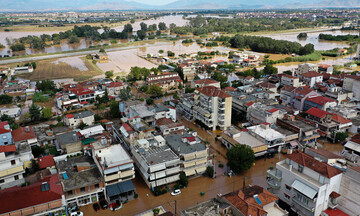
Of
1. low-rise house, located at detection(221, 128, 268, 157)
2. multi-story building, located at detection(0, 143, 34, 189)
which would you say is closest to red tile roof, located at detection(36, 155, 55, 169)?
multi-story building, located at detection(0, 143, 34, 189)

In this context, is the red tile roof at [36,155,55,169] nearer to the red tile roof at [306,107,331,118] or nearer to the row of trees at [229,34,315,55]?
the red tile roof at [306,107,331,118]

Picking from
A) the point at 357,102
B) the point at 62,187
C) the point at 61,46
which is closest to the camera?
the point at 62,187

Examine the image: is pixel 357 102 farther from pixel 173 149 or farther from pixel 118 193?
pixel 118 193

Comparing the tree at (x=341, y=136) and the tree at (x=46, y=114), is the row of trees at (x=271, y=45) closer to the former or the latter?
the tree at (x=341, y=136)

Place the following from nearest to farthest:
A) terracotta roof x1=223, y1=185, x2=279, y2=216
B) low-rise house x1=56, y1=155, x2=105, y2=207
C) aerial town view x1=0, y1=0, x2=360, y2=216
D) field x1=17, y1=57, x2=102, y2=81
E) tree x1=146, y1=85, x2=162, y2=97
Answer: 1. terracotta roof x1=223, y1=185, x2=279, y2=216
2. aerial town view x1=0, y1=0, x2=360, y2=216
3. low-rise house x1=56, y1=155, x2=105, y2=207
4. tree x1=146, y1=85, x2=162, y2=97
5. field x1=17, y1=57, x2=102, y2=81

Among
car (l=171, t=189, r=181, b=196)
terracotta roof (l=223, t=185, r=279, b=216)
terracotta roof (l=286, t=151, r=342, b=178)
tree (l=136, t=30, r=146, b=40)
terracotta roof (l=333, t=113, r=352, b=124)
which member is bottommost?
car (l=171, t=189, r=181, b=196)

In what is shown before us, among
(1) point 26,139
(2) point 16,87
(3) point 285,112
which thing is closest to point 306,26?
(3) point 285,112

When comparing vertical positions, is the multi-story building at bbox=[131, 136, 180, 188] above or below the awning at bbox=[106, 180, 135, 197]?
above
